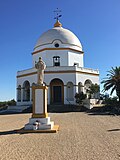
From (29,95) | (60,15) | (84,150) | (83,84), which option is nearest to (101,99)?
(83,84)

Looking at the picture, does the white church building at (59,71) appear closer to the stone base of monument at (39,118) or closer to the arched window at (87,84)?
the arched window at (87,84)

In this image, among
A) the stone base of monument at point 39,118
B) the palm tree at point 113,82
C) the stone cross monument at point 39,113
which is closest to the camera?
the stone base of monument at point 39,118

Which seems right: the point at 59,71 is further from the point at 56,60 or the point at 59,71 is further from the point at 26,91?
the point at 26,91

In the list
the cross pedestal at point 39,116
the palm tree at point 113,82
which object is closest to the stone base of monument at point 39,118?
the cross pedestal at point 39,116

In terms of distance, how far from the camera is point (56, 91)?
103 feet

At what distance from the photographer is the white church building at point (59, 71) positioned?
30.7 m

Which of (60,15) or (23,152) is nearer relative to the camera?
(23,152)

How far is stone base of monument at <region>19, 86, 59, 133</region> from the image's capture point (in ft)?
39.6

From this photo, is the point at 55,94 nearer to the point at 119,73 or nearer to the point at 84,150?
the point at 119,73

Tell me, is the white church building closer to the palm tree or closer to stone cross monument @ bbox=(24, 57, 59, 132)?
the palm tree

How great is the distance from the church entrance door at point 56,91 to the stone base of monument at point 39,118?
17.7m

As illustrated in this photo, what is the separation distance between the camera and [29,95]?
33.9 meters

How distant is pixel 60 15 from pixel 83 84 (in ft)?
49.3

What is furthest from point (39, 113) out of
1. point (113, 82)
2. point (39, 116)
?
point (113, 82)
